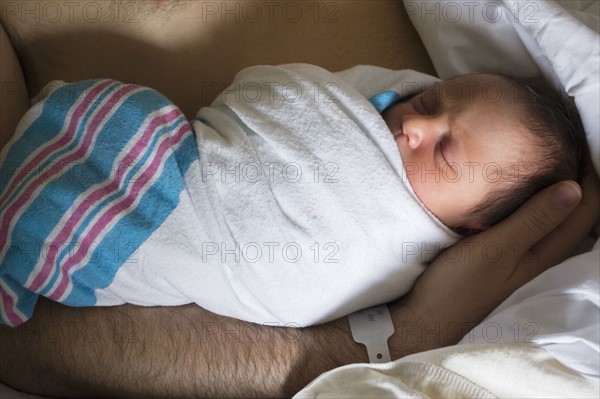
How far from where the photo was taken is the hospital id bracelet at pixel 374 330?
1087mm

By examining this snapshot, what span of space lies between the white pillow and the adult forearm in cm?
61

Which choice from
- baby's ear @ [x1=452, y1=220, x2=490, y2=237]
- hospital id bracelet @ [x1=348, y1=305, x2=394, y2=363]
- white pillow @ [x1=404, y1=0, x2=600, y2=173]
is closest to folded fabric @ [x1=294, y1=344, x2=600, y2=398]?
hospital id bracelet @ [x1=348, y1=305, x2=394, y2=363]

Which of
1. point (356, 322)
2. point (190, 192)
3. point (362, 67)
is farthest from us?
point (362, 67)

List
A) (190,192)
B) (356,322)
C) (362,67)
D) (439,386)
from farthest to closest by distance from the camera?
(362,67) < (356,322) < (190,192) < (439,386)

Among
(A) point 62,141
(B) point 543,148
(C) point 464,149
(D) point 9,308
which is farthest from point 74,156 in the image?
(B) point 543,148

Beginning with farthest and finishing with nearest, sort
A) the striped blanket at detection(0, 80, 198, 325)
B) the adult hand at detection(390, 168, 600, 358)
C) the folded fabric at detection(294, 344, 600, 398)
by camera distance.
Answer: the adult hand at detection(390, 168, 600, 358)
the striped blanket at detection(0, 80, 198, 325)
the folded fabric at detection(294, 344, 600, 398)

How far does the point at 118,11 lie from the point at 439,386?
0.99 meters

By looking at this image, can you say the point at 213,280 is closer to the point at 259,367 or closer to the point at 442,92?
the point at 259,367

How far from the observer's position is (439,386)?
90cm

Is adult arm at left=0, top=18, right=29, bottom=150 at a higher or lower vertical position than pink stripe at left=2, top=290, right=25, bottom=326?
higher

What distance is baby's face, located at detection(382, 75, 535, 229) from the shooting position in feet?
3.44

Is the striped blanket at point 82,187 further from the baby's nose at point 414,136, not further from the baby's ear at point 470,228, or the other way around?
the baby's ear at point 470,228

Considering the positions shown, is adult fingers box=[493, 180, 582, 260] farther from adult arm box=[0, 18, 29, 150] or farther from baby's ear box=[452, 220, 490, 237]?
adult arm box=[0, 18, 29, 150]

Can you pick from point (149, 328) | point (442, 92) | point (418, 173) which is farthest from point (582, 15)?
point (149, 328)
